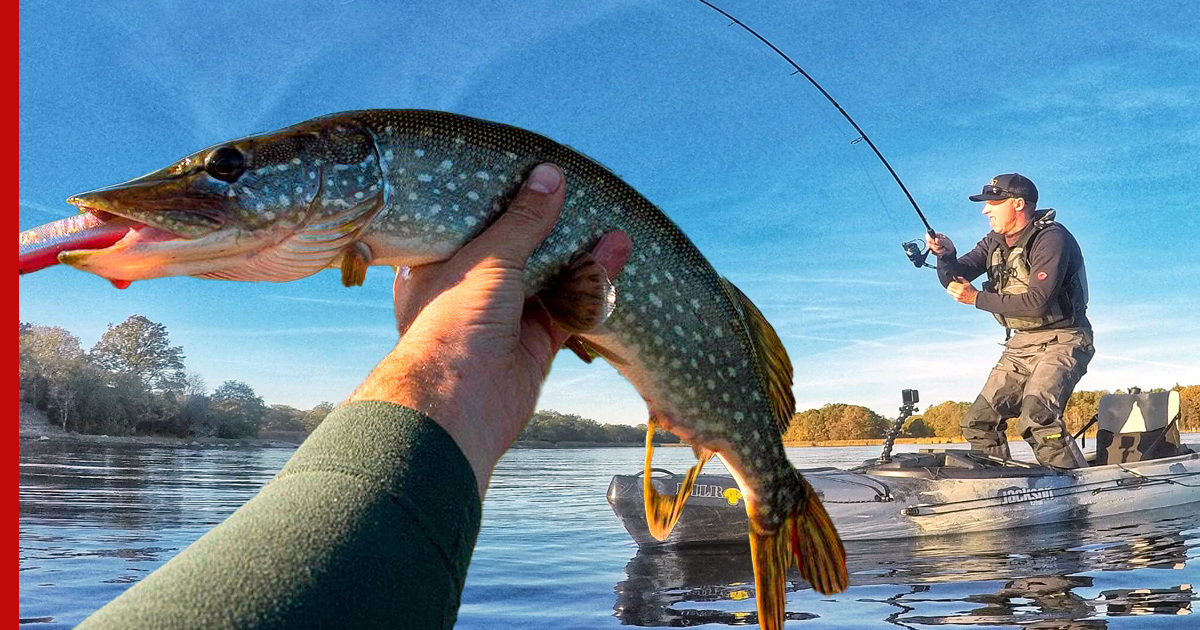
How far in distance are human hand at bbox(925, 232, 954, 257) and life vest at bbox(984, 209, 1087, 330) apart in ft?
2.52

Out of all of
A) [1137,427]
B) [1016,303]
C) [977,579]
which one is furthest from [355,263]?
[1137,427]

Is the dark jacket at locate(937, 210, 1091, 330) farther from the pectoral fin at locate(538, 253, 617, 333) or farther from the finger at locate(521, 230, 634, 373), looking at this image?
the pectoral fin at locate(538, 253, 617, 333)

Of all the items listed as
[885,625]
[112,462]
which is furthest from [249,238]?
[112,462]

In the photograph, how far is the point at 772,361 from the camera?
298 cm

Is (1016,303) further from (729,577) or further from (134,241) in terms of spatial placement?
(134,241)

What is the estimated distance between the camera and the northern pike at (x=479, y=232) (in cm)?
208

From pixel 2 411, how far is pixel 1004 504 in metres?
11.0

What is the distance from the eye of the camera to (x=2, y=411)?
312cm

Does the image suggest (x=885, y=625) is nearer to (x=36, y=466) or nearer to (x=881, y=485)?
(x=881, y=485)

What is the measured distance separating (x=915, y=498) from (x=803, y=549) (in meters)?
8.48

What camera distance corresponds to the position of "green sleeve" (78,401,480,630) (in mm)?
998

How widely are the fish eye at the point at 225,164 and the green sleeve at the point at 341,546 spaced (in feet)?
3.39

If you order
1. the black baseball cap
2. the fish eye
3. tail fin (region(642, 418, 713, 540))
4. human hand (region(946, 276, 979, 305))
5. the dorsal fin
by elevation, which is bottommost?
tail fin (region(642, 418, 713, 540))

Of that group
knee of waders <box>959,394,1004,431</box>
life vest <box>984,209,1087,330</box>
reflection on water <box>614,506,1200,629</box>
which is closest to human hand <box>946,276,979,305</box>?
life vest <box>984,209,1087,330</box>
